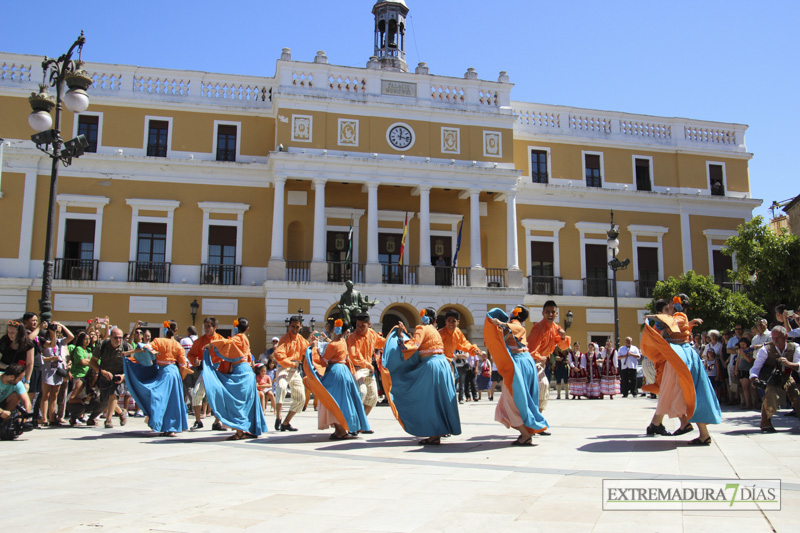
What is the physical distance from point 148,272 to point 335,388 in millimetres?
18325

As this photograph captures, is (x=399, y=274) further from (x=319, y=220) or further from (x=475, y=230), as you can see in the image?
(x=319, y=220)

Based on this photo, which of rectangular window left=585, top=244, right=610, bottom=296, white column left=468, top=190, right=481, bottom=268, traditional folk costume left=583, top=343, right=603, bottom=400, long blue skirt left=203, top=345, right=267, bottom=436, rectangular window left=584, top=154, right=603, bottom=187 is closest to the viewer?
long blue skirt left=203, top=345, right=267, bottom=436

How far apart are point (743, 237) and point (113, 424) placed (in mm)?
16617

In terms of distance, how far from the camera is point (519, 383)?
7.83 metres

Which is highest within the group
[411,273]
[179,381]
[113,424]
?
[411,273]

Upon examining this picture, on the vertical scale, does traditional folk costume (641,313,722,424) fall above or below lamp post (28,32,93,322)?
below

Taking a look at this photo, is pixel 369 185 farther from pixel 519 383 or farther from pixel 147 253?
pixel 519 383

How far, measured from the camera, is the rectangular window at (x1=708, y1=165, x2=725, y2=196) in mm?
31453

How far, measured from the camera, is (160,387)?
390 inches

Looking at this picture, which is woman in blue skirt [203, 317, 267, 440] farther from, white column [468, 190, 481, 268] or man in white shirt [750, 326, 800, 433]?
white column [468, 190, 481, 268]

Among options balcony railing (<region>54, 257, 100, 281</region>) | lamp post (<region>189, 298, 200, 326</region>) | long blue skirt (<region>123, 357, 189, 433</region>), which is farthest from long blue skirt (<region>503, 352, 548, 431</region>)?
balcony railing (<region>54, 257, 100, 281</region>)

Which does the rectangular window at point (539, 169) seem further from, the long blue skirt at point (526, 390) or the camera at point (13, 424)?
the camera at point (13, 424)

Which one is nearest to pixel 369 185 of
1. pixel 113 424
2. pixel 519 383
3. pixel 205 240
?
pixel 205 240

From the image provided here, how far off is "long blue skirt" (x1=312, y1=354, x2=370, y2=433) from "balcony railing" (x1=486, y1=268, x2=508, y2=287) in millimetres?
17593
